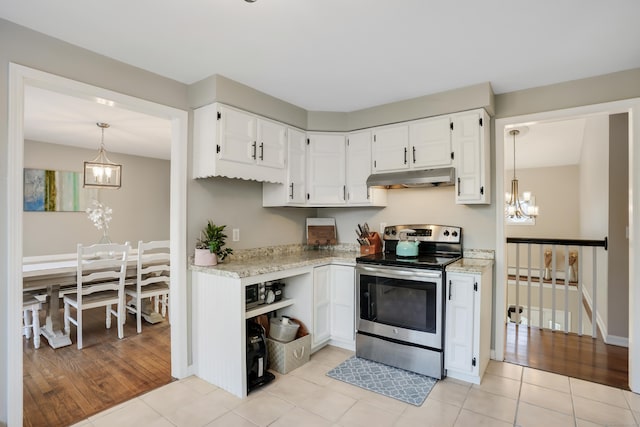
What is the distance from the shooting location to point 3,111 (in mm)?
1812

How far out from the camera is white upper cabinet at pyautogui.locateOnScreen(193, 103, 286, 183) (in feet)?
8.46

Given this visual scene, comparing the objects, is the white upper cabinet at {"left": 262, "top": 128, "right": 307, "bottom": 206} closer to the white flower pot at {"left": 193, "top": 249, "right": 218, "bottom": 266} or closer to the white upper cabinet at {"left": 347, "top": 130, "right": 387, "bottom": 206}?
the white upper cabinet at {"left": 347, "top": 130, "right": 387, "bottom": 206}

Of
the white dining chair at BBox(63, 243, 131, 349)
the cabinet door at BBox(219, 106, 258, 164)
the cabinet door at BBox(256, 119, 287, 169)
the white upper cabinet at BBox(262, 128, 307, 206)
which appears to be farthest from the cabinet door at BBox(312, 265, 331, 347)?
the white dining chair at BBox(63, 243, 131, 349)

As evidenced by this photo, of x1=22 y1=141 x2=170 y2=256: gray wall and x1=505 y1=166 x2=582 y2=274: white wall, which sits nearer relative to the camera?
x1=22 y1=141 x2=170 y2=256: gray wall

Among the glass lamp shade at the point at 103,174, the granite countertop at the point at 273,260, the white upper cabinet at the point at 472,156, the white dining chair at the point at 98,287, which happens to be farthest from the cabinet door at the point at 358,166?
the glass lamp shade at the point at 103,174

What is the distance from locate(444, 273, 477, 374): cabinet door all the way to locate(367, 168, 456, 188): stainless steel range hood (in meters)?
0.81

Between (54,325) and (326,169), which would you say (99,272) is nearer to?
(54,325)

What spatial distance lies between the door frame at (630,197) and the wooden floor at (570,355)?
25 centimetres

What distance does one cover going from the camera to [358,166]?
3416 millimetres

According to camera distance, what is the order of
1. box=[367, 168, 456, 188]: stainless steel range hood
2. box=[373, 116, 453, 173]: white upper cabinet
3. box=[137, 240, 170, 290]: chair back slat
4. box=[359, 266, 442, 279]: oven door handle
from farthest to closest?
box=[137, 240, 170, 290]: chair back slat, box=[373, 116, 453, 173]: white upper cabinet, box=[367, 168, 456, 188]: stainless steel range hood, box=[359, 266, 442, 279]: oven door handle

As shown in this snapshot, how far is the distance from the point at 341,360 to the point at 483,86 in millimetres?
2609

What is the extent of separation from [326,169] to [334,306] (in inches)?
54.6

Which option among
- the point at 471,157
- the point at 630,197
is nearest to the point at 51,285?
the point at 471,157

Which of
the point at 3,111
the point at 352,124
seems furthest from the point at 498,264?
the point at 3,111
